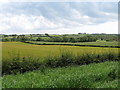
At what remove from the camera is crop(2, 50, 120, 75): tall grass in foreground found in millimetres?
9836

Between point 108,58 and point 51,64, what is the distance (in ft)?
22.2

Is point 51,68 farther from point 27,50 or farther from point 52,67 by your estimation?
point 27,50

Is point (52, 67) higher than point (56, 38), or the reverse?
point (56, 38)

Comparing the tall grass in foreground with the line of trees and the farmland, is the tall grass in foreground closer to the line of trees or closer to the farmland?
the farmland

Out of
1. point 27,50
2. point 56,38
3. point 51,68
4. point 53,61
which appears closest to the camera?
point 51,68

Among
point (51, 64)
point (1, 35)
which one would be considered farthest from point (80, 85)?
point (51, 64)

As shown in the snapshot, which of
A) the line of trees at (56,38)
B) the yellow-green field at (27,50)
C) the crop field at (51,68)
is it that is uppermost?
the line of trees at (56,38)

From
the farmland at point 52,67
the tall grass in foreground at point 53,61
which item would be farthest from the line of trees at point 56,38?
the tall grass in foreground at point 53,61

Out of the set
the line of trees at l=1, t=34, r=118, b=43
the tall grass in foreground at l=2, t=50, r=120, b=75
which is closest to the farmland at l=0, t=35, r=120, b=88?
the tall grass in foreground at l=2, t=50, r=120, b=75

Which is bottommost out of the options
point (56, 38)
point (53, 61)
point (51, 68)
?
point (51, 68)

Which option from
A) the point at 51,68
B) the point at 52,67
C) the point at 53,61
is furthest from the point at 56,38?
the point at 51,68

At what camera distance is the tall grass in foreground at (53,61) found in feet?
32.3

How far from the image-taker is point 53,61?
12.1 metres

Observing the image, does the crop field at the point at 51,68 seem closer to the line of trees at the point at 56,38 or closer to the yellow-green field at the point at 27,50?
the yellow-green field at the point at 27,50
